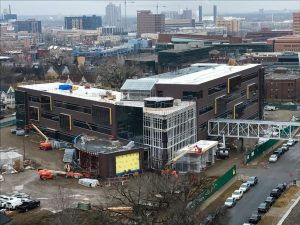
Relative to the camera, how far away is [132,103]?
55.9ft

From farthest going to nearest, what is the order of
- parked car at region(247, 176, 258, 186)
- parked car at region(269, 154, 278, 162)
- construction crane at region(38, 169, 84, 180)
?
1. parked car at region(269, 154, 278, 162)
2. construction crane at region(38, 169, 84, 180)
3. parked car at region(247, 176, 258, 186)

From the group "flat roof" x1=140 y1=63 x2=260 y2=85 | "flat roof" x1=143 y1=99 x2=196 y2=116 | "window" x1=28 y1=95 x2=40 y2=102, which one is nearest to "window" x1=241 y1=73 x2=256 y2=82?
"flat roof" x1=140 y1=63 x2=260 y2=85

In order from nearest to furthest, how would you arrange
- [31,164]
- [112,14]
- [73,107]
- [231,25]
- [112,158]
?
[112,158] < [31,164] < [73,107] < [231,25] < [112,14]

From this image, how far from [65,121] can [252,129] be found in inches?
227

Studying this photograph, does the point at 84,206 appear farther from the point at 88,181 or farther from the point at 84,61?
the point at 84,61

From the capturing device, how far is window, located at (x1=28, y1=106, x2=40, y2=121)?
68.5ft

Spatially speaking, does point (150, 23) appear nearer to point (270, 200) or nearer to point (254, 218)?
point (270, 200)

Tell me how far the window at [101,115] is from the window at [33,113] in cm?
375

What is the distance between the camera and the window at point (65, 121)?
19.1 metres

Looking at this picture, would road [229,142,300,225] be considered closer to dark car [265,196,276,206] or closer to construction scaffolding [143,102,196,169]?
dark car [265,196,276,206]

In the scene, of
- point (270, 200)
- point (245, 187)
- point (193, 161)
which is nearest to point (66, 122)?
point (193, 161)

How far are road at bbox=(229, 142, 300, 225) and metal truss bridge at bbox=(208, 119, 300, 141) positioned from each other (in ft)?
2.05

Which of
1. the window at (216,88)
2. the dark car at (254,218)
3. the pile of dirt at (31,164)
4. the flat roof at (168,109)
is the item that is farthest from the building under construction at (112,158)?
the dark car at (254,218)

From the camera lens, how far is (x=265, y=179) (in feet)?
48.5
